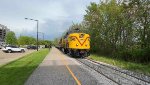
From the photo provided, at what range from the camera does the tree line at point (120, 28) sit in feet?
123

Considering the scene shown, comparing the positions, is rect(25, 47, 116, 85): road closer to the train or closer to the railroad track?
the railroad track

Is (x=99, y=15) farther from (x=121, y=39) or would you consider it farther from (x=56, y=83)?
(x=56, y=83)

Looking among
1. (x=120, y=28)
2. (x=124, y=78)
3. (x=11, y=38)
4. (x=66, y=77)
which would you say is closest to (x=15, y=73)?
(x=66, y=77)

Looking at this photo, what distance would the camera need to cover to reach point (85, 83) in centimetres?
1498

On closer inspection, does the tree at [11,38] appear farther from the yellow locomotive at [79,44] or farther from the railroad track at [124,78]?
the railroad track at [124,78]

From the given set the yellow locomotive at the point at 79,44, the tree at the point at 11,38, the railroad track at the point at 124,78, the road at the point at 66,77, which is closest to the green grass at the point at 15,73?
the road at the point at 66,77

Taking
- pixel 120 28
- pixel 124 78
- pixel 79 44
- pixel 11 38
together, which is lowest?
pixel 124 78

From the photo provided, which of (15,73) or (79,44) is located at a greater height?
(79,44)

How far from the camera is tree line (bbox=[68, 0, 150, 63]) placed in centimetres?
3762

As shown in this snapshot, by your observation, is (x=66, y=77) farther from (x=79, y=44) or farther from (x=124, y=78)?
(x=79, y=44)

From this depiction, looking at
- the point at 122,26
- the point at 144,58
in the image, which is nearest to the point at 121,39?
the point at 122,26

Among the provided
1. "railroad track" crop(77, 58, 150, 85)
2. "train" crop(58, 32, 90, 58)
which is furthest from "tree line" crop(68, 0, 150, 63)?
"railroad track" crop(77, 58, 150, 85)

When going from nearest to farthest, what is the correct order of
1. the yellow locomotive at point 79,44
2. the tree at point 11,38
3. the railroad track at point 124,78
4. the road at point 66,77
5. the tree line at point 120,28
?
the railroad track at point 124,78, the road at point 66,77, the tree line at point 120,28, the yellow locomotive at point 79,44, the tree at point 11,38

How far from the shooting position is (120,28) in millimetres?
48906
